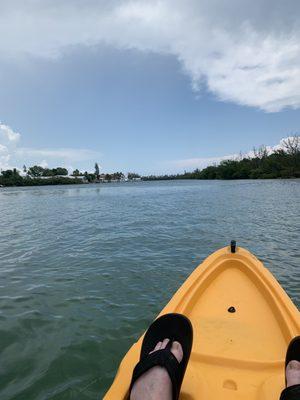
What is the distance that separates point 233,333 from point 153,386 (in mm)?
1671

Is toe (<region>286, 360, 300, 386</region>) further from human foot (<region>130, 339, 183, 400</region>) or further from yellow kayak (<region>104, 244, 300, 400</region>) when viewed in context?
human foot (<region>130, 339, 183, 400</region>)

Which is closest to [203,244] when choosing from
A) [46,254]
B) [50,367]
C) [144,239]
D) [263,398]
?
[144,239]

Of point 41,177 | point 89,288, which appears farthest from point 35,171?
point 89,288

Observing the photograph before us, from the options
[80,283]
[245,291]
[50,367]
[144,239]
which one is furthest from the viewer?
[144,239]

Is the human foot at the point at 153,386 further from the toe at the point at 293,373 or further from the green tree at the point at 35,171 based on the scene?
the green tree at the point at 35,171

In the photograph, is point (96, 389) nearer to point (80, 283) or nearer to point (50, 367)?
point (50, 367)

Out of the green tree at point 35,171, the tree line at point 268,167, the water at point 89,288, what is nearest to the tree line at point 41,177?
the green tree at point 35,171

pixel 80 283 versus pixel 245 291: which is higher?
pixel 245 291

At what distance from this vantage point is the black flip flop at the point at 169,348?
242 cm

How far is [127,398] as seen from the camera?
8.02 ft

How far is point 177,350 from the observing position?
272 centimetres

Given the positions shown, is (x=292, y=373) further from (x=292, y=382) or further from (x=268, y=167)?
(x=268, y=167)

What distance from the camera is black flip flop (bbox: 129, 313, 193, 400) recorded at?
2.42 m

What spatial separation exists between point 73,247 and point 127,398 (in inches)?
379
